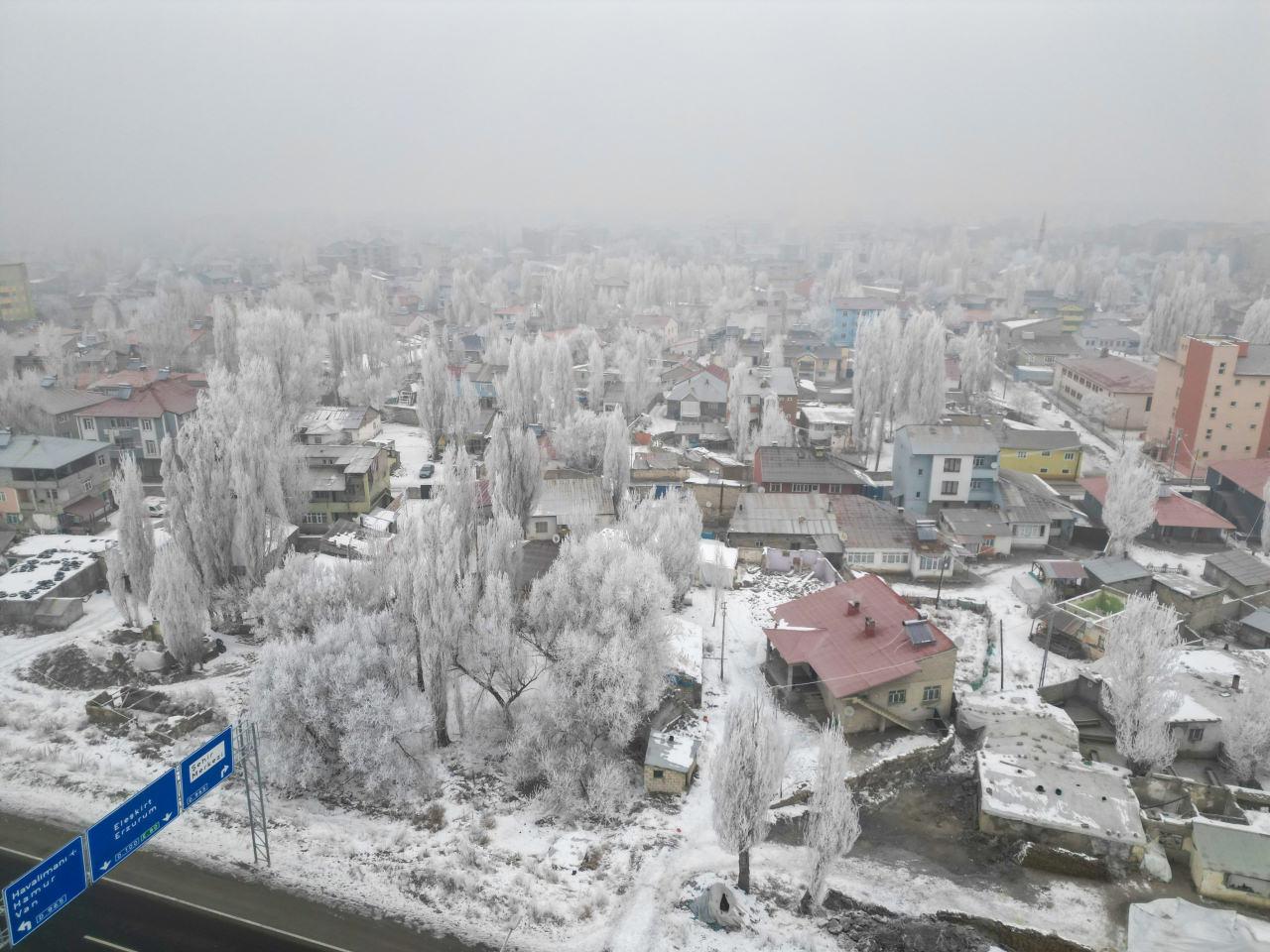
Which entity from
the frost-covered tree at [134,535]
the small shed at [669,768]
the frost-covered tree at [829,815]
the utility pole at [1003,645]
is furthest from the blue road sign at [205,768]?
the utility pole at [1003,645]

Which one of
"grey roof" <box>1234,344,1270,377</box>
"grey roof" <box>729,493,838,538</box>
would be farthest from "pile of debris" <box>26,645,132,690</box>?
"grey roof" <box>1234,344,1270,377</box>

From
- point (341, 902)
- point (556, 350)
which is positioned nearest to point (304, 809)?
point (341, 902)

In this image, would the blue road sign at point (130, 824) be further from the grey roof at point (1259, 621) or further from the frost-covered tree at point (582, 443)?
the grey roof at point (1259, 621)

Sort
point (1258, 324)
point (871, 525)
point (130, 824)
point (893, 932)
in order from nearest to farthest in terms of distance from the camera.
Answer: point (130, 824) → point (893, 932) → point (871, 525) → point (1258, 324)

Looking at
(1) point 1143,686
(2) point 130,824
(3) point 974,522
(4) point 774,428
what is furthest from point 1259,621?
(2) point 130,824

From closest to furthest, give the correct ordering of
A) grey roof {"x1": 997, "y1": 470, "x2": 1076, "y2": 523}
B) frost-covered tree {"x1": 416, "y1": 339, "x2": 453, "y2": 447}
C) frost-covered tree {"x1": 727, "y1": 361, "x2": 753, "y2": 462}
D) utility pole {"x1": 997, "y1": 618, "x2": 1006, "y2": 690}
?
utility pole {"x1": 997, "y1": 618, "x2": 1006, "y2": 690} < grey roof {"x1": 997, "y1": 470, "x2": 1076, "y2": 523} < frost-covered tree {"x1": 727, "y1": 361, "x2": 753, "y2": 462} < frost-covered tree {"x1": 416, "y1": 339, "x2": 453, "y2": 447}

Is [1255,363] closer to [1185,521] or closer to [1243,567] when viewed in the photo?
[1185,521]

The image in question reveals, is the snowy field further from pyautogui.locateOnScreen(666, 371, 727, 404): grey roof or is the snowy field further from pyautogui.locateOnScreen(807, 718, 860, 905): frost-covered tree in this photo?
pyautogui.locateOnScreen(666, 371, 727, 404): grey roof
